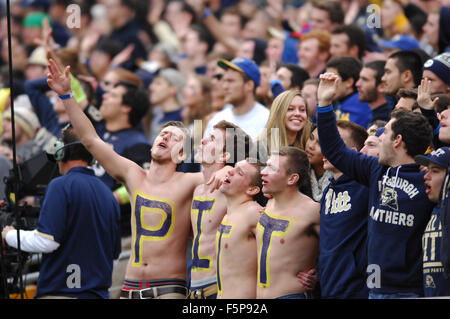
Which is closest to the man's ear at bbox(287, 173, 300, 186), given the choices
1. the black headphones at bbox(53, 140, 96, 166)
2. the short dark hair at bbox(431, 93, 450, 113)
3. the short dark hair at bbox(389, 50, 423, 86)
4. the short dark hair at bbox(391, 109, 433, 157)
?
the short dark hair at bbox(391, 109, 433, 157)

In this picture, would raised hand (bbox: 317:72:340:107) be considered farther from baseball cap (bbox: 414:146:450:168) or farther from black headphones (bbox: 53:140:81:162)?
black headphones (bbox: 53:140:81:162)

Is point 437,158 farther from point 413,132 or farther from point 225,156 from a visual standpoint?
point 225,156

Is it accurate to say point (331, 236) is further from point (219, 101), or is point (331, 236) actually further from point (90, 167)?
point (219, 101)

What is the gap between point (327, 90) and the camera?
6.23m

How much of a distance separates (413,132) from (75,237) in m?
2.92

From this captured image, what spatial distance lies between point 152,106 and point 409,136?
714 centimetres

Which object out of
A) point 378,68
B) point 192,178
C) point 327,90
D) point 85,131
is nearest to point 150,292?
point 192,178

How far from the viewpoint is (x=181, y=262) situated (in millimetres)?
6957

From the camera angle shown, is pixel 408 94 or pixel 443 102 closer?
pixel 443 102

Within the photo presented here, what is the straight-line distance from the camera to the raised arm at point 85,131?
6.80 meters

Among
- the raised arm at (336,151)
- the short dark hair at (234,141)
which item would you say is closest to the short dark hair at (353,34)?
the short dark hair at (234,141)

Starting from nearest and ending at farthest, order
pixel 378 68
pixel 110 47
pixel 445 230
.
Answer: pixel 445 230, pixel 378 68, pixel 110 47

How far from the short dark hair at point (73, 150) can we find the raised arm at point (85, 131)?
17.9 inches
